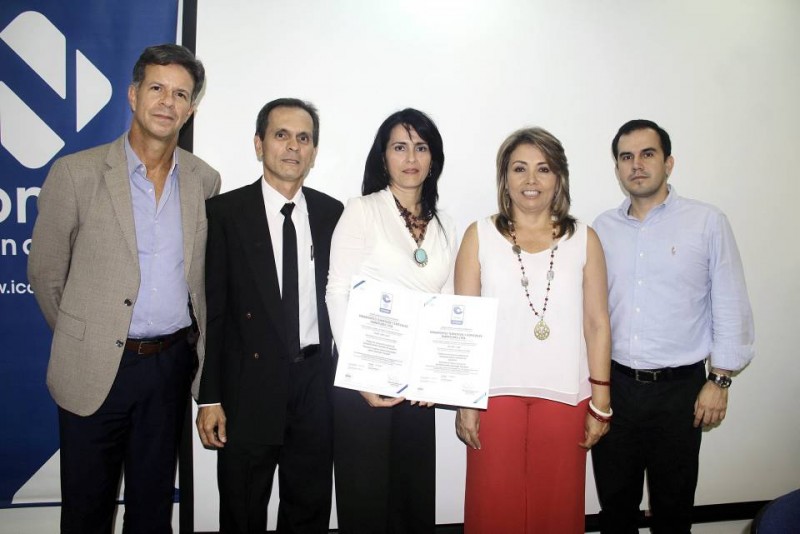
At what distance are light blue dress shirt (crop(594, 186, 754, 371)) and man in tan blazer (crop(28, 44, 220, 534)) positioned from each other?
1.96 m

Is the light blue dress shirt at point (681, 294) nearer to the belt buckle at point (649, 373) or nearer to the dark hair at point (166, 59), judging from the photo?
the belt buckle at point (649, 373)

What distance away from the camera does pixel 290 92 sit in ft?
8.36

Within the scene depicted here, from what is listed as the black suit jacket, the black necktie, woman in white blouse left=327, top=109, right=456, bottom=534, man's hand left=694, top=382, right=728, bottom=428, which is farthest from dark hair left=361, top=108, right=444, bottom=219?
man's hand left=694, top=382, right=728, bottom=428

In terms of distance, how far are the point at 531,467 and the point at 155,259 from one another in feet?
5.60

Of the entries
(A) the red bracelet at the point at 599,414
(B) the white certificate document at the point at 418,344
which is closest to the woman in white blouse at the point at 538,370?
(A) the red bracelet at the point at 599,414

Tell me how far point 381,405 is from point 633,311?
1.30 meters

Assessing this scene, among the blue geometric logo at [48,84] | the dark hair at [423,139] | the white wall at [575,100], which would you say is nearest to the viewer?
the dark hair at [423,139]

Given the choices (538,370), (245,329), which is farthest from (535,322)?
(245,329)

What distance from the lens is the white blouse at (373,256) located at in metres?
1.79

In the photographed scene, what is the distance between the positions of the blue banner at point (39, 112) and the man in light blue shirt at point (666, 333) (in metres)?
2.63

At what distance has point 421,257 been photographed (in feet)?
6.07

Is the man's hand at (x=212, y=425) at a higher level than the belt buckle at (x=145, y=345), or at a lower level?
lower

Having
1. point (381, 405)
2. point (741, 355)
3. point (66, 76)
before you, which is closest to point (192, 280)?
point (381, 405)

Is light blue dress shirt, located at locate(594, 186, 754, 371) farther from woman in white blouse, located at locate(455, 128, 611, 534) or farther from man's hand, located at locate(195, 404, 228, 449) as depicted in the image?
man's hand, located at locate(195, 404, 228, 449)
